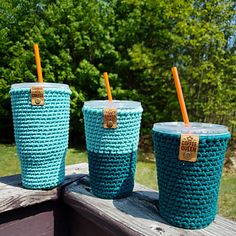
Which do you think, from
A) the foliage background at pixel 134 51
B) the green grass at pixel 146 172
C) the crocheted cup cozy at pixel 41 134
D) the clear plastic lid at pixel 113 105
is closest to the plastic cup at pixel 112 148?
the clear plastic lid at pixel 113 105

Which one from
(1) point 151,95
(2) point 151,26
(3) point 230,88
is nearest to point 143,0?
(2) point 151,26

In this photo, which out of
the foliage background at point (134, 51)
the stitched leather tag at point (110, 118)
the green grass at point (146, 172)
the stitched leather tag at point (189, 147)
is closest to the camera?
the stitched leather tag at point (189, 147)

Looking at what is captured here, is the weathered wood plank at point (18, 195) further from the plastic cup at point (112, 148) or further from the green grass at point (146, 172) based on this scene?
the green grass at point (146, 172)

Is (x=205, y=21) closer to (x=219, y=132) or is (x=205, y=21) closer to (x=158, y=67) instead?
(x=158, y=67)

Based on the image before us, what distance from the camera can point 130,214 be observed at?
2.53 ft

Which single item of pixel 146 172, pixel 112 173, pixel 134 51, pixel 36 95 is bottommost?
pixel 146 172

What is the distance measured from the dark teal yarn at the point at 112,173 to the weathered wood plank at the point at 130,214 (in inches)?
0.9

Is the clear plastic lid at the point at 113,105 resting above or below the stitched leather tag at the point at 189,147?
above

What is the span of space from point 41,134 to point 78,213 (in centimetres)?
27

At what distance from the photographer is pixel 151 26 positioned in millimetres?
4309

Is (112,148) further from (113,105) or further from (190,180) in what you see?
(190,180)

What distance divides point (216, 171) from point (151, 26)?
3.88 m

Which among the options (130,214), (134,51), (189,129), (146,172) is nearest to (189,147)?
(189,129)

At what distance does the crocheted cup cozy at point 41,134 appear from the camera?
35.7 inches
